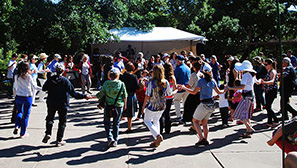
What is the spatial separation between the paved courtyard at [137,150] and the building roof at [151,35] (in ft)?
34.4

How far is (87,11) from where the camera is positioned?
50.4 feet

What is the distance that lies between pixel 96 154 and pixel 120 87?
1404mm

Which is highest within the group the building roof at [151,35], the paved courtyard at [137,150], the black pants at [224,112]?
the building roof at [151,35]

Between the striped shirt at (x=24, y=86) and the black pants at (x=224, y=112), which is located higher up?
the striped shirt at (x=24, y=86)

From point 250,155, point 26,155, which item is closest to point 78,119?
point 26,155

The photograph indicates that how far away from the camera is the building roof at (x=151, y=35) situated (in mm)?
17375

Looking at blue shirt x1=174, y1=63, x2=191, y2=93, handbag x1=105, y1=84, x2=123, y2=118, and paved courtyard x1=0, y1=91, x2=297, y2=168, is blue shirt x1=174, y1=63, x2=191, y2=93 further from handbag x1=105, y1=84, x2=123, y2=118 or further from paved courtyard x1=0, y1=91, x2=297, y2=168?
handbag x1=105, y1=84, x2=123, y2=118

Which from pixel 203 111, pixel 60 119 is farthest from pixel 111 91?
pixel 203 111

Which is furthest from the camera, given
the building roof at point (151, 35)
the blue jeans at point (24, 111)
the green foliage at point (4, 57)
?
the building roof at point (151, 35)

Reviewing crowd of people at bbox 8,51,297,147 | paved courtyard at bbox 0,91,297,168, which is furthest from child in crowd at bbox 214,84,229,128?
paved courtyard at bbox 0,91,297,168

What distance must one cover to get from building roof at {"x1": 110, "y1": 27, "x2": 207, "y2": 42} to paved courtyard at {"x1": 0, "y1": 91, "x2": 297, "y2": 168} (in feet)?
34.4

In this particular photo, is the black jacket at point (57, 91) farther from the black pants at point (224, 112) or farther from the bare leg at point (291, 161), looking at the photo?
the bare leg at point (291, 161)

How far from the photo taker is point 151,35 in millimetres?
18078

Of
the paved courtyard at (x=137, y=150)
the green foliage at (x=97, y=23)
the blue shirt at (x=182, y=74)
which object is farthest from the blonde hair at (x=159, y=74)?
the green foliage at (x=97, y=23)
